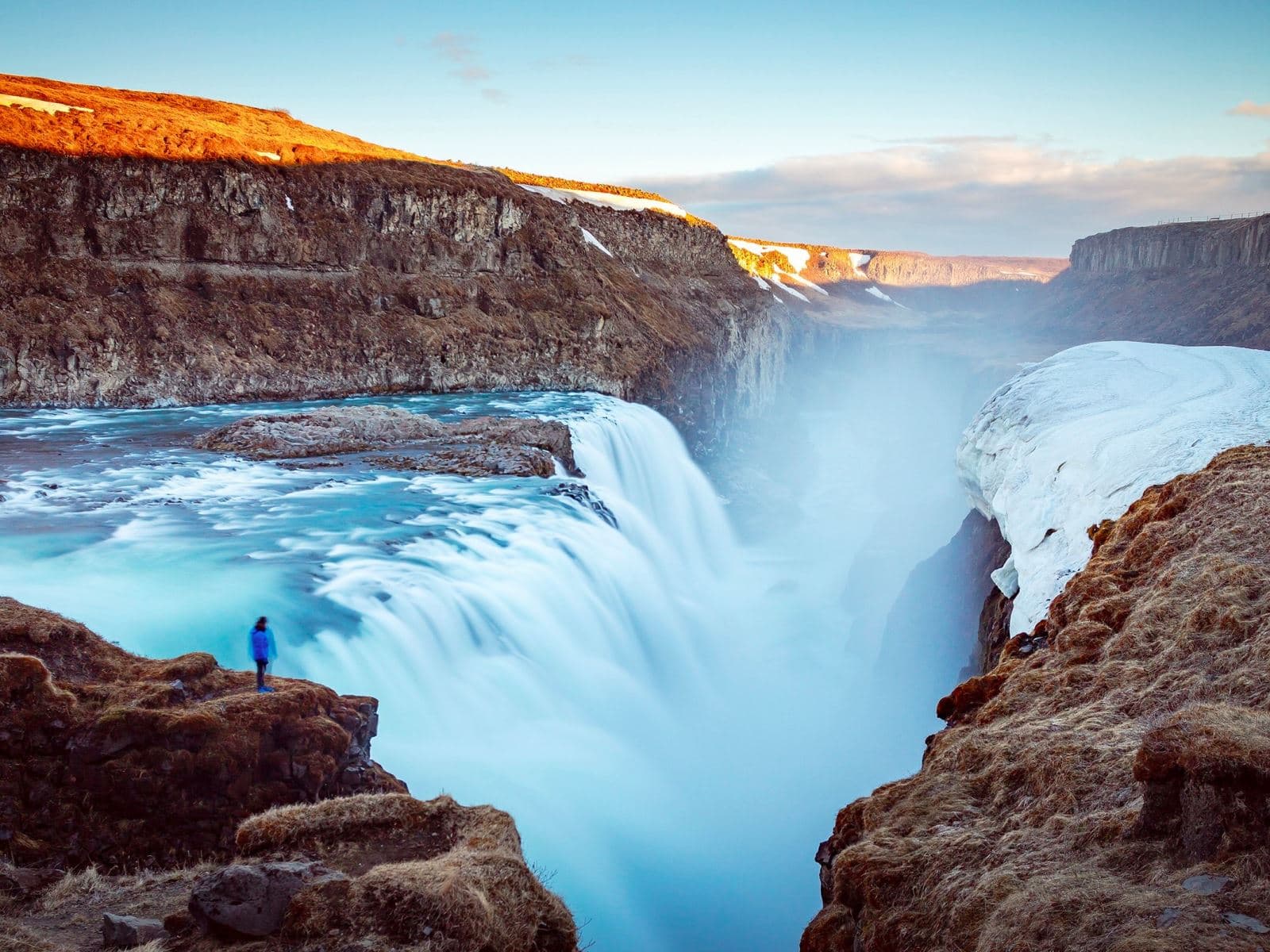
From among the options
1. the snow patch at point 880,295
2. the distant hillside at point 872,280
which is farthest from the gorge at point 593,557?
the snow patch at point 880,295

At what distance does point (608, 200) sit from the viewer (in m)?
67.9

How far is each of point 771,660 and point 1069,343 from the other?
9754 cm

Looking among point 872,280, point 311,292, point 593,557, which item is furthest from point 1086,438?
point 872,280

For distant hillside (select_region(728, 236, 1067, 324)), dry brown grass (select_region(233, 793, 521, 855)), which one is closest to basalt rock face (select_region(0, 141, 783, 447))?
dry brown grass (select_region(233, 793, 521, 855))

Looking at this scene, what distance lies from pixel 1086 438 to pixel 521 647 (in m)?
12.0

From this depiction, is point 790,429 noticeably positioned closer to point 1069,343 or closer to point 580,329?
point 580,329

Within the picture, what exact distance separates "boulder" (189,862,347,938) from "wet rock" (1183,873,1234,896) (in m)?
5.04

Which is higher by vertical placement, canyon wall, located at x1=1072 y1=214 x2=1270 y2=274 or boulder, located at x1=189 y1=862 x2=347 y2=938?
canyon wall, located at x1=1072 y1=214 x2=1270 y2=274

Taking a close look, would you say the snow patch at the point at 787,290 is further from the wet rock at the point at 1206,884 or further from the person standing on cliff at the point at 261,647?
the wet rock at the point at 1206,884

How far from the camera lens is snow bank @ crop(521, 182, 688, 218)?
59.3 meters

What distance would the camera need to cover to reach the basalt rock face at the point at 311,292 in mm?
29766

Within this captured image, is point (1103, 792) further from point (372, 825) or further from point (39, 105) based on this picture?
point (39, 105)

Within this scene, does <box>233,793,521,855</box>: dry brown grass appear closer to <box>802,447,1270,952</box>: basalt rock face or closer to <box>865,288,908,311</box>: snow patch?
<box>802,447,1270,952</box>: basalt rock face

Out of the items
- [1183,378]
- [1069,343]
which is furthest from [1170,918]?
[1069,343]
